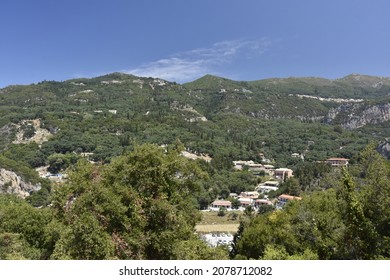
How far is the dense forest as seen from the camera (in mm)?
9594

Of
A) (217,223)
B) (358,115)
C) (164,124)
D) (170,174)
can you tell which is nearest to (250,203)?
(217,223)

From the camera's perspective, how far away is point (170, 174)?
12.6m

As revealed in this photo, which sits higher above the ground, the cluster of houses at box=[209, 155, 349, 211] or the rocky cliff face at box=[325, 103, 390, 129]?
the rocky cliff face at box=[325, 103, 390, 129]

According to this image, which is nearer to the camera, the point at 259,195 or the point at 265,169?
the point at 259,195

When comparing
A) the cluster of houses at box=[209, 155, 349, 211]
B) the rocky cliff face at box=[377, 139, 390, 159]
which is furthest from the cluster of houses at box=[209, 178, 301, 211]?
the rocky cliff face at box=[377, 139, 390, 159]

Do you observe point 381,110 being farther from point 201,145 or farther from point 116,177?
point 116,177

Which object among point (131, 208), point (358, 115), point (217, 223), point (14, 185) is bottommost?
point (217, 223)

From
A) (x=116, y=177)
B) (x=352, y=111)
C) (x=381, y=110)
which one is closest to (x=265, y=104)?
(x=352, y=111)

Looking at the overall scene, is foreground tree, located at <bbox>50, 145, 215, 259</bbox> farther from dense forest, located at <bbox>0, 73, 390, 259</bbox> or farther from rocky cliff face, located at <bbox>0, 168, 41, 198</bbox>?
rocky cliff face, located at <bbox>0, 168, 41, 198</bbox>

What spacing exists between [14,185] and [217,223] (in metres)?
40.0

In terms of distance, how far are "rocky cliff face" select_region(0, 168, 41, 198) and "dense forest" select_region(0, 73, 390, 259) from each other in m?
0.44

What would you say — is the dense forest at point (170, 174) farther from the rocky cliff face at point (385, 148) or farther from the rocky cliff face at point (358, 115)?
the rocky cliff face at point (358, 115)

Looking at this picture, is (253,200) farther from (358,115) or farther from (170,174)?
(358,115)
